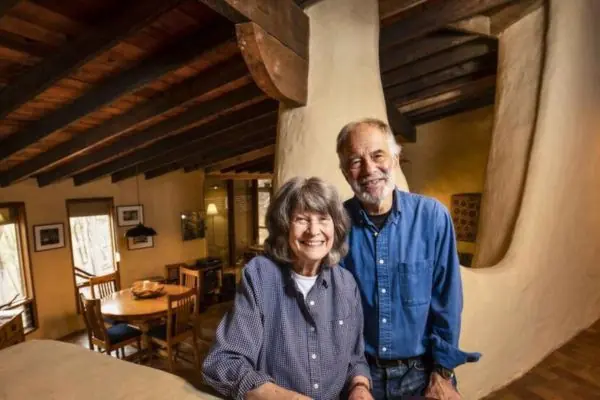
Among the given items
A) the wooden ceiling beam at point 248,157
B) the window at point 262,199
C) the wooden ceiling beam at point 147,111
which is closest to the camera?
the wooden ceiling beam at point 147,111

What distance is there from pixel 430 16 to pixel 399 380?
7.40 ft

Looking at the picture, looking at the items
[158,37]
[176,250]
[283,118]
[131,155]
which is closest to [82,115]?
[158,37]

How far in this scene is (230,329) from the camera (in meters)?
0.89

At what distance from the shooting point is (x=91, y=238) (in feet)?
17.8

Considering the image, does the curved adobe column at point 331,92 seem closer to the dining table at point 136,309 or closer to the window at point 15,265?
the dining table at point 136,309

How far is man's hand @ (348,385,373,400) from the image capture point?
0.94 metres

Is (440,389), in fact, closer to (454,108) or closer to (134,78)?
(134,78)

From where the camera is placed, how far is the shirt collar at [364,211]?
1.16 meters

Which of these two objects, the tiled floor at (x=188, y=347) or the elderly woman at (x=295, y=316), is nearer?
the elderly woman at (x=295, y=316)

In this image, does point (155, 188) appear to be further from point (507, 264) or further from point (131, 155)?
point (507, 264)

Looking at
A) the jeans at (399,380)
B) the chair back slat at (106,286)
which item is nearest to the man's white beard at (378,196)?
the jeans at (399,380)

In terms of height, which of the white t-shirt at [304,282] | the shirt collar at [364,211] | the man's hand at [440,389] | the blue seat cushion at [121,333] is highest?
the shirt collar at [364,211]

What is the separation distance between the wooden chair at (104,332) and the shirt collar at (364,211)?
138 inches

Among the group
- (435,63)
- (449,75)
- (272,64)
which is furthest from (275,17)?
(449,75)
